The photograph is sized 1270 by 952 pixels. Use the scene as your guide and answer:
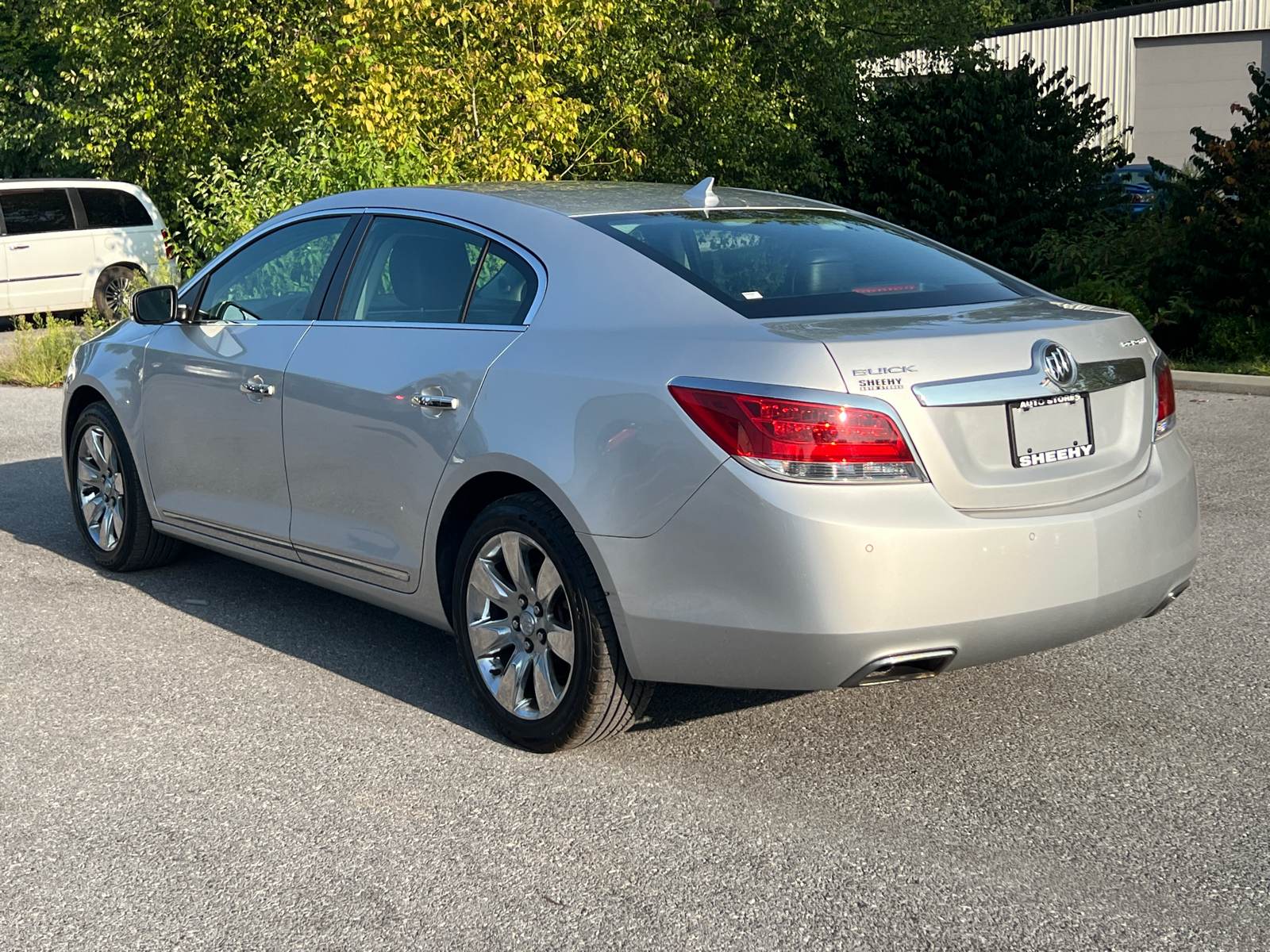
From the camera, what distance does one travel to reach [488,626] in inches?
Answer: 172

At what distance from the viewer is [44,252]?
1925 centimetres

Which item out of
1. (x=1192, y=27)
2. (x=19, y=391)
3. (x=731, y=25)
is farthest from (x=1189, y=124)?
(x=19, y=391)

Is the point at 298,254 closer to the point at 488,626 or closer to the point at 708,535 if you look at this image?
the point at 488,626

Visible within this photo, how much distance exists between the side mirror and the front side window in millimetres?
1098

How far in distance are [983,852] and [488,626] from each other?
158 centimetres

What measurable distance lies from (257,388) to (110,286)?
15.8 m

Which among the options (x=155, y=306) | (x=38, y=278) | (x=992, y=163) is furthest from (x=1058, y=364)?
(x=38, y=278)

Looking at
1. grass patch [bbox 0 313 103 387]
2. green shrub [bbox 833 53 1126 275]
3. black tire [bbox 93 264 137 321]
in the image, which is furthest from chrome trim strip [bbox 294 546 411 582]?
black tire [bbox 93 264 137 321]

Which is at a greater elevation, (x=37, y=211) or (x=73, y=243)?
(x=37, y=211)

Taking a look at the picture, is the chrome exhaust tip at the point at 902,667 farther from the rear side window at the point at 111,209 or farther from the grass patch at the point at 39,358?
the rear side window at the point at 111,209

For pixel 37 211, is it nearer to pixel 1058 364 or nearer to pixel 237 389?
pixel 237 389

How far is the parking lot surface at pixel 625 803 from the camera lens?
325 cm

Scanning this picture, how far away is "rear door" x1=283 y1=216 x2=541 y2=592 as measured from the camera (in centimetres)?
441

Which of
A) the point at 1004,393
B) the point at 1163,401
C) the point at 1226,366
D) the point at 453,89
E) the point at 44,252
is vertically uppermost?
the point at 453,89
